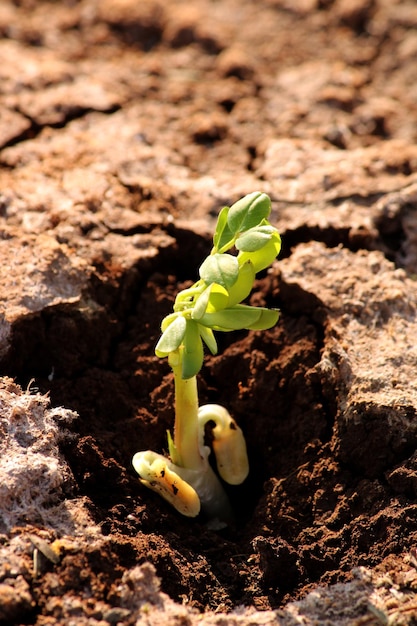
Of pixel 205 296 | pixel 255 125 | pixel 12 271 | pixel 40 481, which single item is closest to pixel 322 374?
pixel 205 296

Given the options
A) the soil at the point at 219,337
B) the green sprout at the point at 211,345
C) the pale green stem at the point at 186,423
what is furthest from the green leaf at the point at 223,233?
the soil at the point at 219,337

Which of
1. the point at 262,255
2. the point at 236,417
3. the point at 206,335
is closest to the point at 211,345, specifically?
the point at 206,335

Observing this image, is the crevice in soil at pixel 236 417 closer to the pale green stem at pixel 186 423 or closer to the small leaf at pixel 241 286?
the pale green stem at pixel 186 423

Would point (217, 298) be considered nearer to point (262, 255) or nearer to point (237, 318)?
point (237, 318)

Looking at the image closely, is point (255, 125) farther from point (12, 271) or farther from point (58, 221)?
point (12, 271)

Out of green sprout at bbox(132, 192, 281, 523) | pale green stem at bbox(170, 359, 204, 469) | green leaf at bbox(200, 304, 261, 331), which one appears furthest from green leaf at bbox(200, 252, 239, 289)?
pale green stem at bbox(170, 359, 204, 469)
